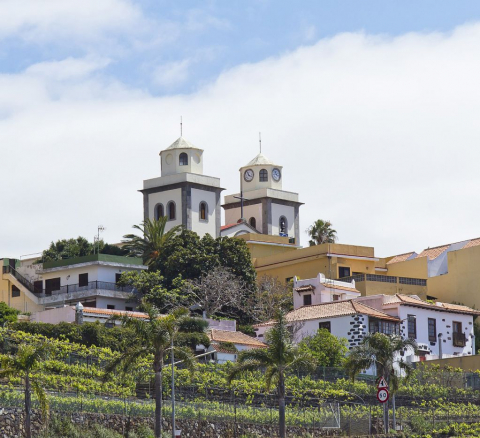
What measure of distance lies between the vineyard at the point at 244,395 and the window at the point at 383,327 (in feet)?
19.2

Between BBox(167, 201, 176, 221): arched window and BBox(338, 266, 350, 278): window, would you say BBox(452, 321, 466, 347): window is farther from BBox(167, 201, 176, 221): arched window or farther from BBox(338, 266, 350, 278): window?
BBox(167, 201, 176, 221): arched window

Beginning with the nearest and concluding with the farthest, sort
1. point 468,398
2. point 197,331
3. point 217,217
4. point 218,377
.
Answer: point 218,377 < point 468,398 < point 197,331 < point 217,217

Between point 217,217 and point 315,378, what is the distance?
4066cm

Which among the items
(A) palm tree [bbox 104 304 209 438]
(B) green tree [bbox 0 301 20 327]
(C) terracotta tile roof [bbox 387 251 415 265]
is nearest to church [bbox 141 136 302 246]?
(C) terracotta tile roof [bbox 387 251 415 265]

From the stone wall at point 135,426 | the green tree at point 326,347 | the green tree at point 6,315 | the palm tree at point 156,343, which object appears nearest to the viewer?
the stone wall at point 135,426

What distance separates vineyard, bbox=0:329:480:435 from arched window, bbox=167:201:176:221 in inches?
1402

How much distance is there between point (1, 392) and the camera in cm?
4438

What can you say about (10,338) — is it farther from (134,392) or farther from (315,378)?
(315,378)

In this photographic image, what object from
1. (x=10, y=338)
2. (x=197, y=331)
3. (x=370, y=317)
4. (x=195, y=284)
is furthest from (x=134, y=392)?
(x=195, y=284)

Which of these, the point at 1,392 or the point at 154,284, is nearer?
the point at 1,392

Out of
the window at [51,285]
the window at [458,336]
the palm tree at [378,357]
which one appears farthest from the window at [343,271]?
the palm tree at [378,357]

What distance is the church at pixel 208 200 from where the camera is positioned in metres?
97.5

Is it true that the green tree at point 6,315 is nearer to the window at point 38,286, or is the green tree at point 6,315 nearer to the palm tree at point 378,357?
the window at point 38,286

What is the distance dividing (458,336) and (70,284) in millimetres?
26177
